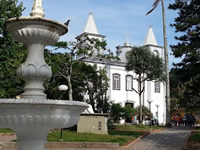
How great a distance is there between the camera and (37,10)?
238 inches

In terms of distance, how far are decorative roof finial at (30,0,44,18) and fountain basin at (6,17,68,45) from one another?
14.3 inches

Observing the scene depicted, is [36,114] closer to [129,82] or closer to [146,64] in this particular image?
[146,64]

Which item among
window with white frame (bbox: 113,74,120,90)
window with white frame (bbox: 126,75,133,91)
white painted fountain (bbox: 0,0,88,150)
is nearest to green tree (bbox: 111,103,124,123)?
window with white frame (bbox: 113,74,120,90)

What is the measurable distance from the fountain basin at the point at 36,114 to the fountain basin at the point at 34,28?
1424 millimetres

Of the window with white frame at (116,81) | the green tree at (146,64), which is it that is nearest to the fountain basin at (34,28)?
the green tree at (146,64)

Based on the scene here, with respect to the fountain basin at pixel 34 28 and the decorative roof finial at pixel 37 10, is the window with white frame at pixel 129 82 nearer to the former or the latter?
the decorative roof finial at pixel 37 10

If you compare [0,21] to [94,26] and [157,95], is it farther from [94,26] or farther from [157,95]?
[157,95]

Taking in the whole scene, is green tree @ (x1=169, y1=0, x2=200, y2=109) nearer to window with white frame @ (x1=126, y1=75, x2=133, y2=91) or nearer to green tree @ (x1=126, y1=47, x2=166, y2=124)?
green tree @ (x1=126, y1=47, x2=166, y2=124)

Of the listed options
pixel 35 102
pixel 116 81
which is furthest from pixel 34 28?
pixel 116 81

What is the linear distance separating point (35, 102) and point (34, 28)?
4.95ft

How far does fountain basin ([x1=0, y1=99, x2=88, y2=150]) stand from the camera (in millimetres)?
4797

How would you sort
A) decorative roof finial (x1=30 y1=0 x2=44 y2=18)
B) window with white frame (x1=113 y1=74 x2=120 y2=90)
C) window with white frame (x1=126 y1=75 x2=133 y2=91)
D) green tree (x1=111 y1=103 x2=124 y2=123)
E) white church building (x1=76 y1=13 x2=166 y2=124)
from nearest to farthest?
decorative roof finial (x1=30 y1=0 x2=44 y2=18)
green tree (x1=111 y1=103 x2=124 y2=123)
white church building (x1=76 y1=13 x2=166 y2=124)
window with white frame (x1=113 y1=74 x2=120 y2=90)
window with white frame (x1=126 y1=75 x2=133 y2=91)

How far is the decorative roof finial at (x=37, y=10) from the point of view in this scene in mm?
5984

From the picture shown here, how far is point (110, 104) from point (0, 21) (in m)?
11.1
